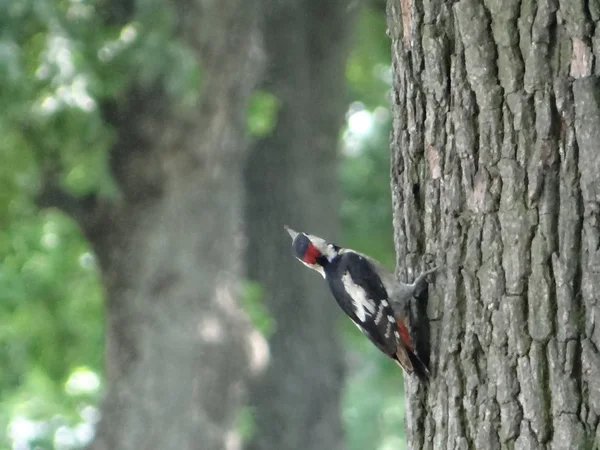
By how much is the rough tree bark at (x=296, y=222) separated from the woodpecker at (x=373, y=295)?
4.86 metres

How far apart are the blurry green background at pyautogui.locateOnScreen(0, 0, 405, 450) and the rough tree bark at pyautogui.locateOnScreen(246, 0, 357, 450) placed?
40 cm

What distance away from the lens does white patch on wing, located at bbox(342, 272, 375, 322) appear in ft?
14.4

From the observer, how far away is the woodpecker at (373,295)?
3.57 meters

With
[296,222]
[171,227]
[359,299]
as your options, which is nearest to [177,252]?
[171,227]

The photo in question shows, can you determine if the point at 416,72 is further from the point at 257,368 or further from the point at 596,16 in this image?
the point at 257,368

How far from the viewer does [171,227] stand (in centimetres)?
790

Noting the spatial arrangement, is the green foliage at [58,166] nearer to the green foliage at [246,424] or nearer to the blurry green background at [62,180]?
the blurry green background at [62,180]

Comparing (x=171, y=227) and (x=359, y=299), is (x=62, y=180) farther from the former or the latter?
(x=359, y=299)

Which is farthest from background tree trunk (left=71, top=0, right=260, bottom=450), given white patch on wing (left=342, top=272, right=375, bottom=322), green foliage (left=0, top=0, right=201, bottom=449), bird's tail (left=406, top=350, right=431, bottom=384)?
bird's tail (left=406, top=350, right=431, bottom=384)

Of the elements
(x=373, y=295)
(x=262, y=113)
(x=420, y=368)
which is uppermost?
(x=262, y=113)

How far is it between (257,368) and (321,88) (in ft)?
10.7

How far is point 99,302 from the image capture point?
9.35 meters

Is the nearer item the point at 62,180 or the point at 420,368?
the point at 420,368

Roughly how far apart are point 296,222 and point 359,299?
18.2 feet
